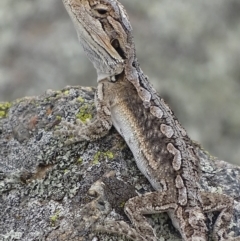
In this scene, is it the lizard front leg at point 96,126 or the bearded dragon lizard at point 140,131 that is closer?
the bearded dragon lizard at point 140,131

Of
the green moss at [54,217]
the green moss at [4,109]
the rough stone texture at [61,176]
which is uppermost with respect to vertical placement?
the green moss at [4,109]

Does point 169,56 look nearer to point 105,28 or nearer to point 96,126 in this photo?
point 105,28

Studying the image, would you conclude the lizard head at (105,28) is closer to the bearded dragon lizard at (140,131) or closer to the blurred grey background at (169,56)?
the bearded dragon lizard at (140,131)

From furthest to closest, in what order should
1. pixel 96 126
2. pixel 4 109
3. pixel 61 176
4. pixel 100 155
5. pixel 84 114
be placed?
pixel 4 109 → pixel 84 114 → pixel 96 126 → pixel 100 155 → pixel 61 176

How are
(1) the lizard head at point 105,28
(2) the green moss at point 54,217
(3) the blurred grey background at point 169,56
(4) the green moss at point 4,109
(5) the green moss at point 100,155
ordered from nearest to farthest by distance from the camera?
(2) the green moss at point 54,217 < (5) the green moss at point 100,155 < (1) the lizard head at point 105,28 < (4) the green moss at point 4,109 < (3) the blurred grey background at point 169,56

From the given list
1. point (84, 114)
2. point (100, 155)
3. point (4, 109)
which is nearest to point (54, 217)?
point (100, 155)

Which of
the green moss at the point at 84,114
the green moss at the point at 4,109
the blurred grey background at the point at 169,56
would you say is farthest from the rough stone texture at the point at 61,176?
the blurred grey background at the point at 169,56

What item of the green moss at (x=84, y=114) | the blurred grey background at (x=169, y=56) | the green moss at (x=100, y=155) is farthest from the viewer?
the blurred grey background at (x=169, y=56)

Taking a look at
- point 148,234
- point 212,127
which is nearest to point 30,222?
point 148,234
